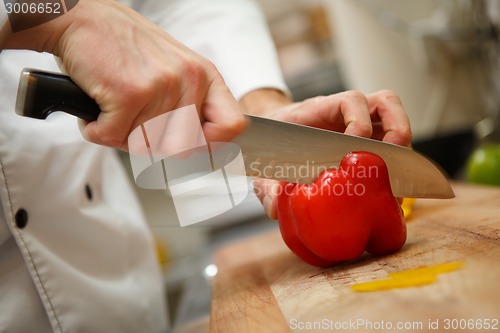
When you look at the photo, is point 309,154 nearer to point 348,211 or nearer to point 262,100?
point 348,211

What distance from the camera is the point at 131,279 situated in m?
0.92

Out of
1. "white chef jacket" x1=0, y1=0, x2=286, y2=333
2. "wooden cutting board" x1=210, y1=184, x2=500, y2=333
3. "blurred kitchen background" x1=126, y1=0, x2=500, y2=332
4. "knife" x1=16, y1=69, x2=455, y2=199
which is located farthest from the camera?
"blurred kitchen background" x1=126, y1=0, x2=500, y2=332

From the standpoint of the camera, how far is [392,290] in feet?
1.69

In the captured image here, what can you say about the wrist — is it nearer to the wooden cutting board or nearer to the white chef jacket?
the white chef jacket

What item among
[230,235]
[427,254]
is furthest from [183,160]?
[230,235]

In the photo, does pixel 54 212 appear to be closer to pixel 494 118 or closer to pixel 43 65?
pixel 43 65

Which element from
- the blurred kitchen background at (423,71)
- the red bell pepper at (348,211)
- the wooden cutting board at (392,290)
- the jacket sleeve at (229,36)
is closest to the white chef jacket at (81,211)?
the jacket sleeve at (229,36)

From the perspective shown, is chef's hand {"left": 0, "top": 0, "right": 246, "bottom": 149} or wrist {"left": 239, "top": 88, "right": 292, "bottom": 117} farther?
wrist {"left": 239, "top": 88, "right": 292, "bottom": 117}

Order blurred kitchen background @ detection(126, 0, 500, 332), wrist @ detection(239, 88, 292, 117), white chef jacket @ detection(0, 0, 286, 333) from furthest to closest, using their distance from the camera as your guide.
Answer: blurred kitchen background @ detection(126, 0, 500, 332) → wrist @ detection(239, 88, 292, 117) → white chef jacket @ detection(0, 0, 286, 333)

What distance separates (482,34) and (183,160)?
1.45 metres

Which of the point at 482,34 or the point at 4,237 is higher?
the point at 482,34

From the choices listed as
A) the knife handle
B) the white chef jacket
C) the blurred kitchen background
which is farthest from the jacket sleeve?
the blurred kitchen background

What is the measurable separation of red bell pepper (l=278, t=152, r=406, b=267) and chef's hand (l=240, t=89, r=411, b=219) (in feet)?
0.16

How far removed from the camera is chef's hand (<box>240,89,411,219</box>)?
68cm
